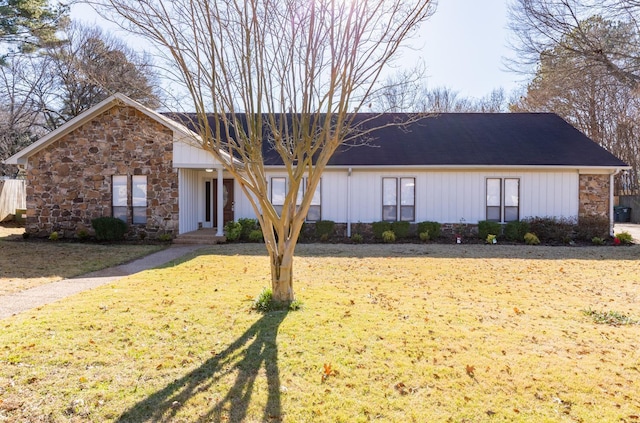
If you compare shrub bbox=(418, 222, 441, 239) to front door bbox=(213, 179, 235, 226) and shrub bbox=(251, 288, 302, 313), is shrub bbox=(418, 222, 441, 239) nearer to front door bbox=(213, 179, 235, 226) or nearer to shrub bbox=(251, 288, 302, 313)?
front door bbox=(213, 179, 235, 226)

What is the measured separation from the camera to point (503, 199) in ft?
48.2

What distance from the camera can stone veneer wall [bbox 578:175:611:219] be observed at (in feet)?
47.4

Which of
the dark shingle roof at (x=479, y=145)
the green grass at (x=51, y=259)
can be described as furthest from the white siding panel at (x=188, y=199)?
the dark shingle roof at (x=479, y=145)

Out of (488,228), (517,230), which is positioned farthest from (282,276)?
(517,230)

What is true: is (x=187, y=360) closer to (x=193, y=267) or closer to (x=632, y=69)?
(x=193, y=267)

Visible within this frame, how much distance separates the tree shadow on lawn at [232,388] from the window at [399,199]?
36.4 ft

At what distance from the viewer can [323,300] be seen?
19.4ft

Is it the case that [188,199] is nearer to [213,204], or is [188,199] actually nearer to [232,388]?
[213,204]

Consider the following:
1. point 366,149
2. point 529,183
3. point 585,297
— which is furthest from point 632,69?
point 585,297

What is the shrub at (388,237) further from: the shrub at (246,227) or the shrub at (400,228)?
the shrub at (246,227)

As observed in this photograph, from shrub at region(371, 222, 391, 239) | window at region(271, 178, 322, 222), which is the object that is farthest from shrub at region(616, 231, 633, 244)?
window at region(271, 178, 322, 222)

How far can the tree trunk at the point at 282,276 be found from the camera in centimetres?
551

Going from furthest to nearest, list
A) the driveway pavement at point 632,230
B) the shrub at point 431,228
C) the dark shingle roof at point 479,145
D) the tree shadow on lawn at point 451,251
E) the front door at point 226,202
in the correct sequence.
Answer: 1. the front door at point 226,202
2. the driveway pavement at point 632,230
3. the dark shingle roof at point 479,145
4. the shrub at point 431,228
5. the tree shadow on lawn at point 451,251

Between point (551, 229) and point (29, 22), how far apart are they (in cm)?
2196
